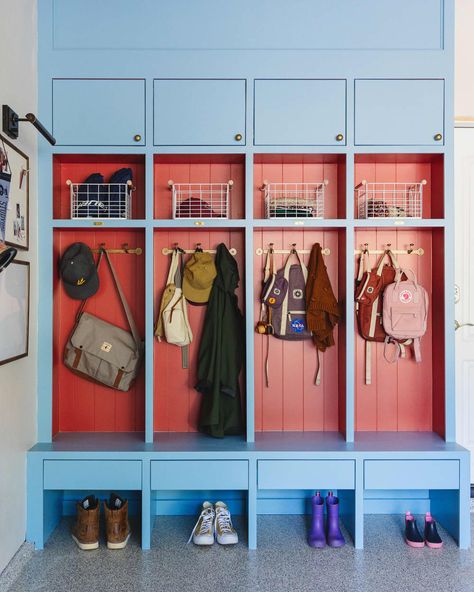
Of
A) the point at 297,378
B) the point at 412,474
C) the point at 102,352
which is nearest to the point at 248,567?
the point at 412,474

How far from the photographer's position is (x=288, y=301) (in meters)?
2.82

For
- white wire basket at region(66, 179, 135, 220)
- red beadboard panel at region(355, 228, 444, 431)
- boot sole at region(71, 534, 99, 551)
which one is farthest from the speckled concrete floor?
white wire basket at region(66, 179, 135, 220)

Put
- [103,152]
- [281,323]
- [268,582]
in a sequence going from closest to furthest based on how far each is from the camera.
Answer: [268,582] → [103,152] → [281,323]

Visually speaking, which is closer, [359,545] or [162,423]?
[359,545]

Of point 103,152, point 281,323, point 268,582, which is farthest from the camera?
point 281,323

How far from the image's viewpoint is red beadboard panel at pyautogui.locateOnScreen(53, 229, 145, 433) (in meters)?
2.84

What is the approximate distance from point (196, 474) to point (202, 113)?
1852 millimetres

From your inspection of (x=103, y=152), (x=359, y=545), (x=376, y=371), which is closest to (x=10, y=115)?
(x=103, y=152)

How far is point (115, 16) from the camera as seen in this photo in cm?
261

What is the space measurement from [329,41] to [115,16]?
1134mm

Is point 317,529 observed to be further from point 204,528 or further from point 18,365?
point 18,365

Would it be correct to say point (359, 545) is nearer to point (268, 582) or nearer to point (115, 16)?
point (268, 582)

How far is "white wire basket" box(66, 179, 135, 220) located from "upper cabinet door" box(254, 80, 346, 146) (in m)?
0.78

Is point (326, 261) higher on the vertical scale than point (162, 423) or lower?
higher
